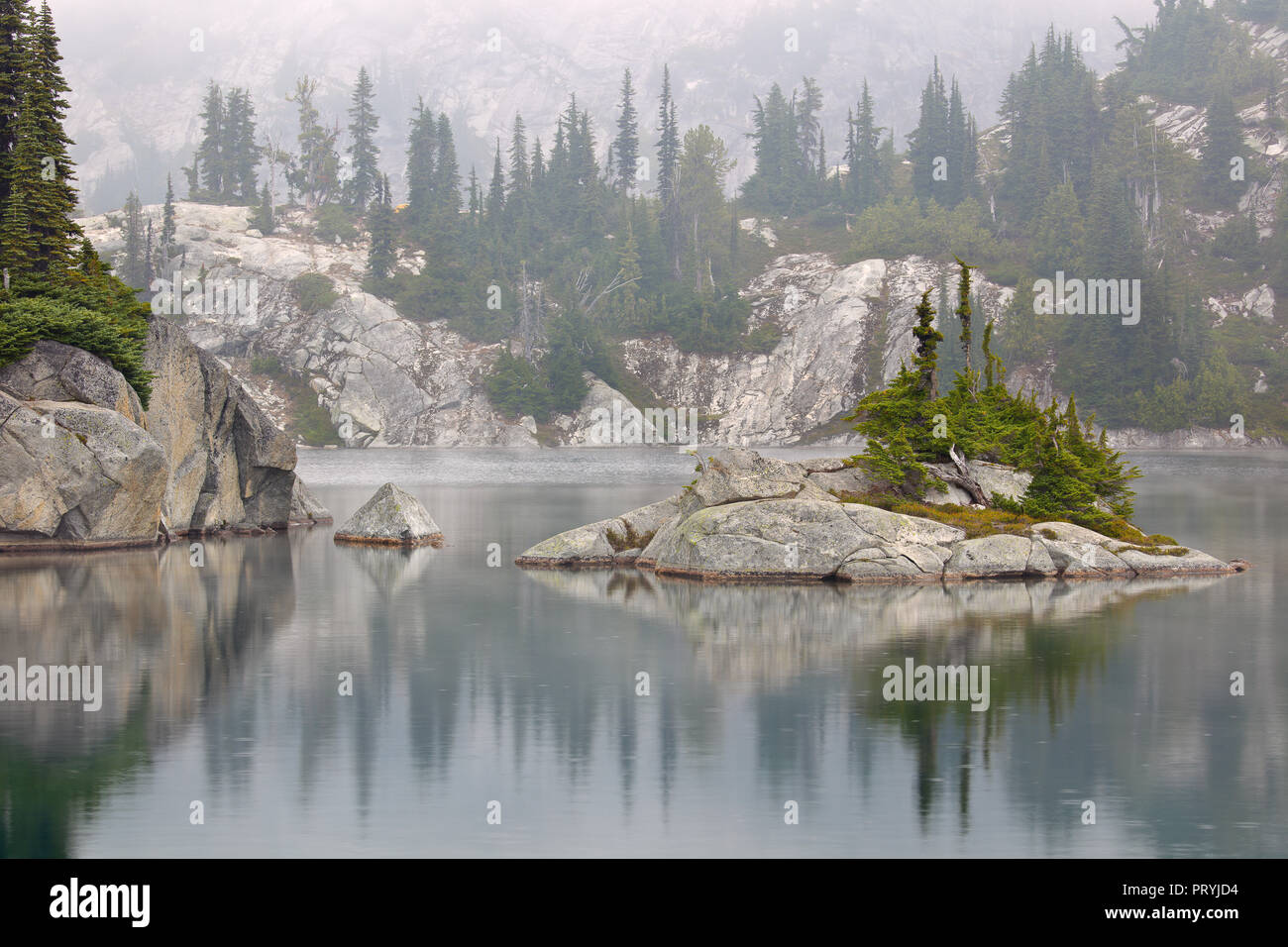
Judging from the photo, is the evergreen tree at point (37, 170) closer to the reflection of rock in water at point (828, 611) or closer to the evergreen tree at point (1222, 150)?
the reflection of rock in water at point (828, 611)

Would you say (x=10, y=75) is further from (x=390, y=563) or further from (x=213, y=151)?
(x=213, y=151)

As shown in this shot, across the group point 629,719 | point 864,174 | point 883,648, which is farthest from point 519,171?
point 629,719

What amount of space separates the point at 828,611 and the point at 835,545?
496cm

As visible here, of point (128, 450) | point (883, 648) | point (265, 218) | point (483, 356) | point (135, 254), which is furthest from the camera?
point (265, 218)

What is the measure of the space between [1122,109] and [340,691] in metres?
181

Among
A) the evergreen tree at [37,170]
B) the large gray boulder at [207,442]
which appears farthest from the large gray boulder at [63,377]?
the evergreen tree at [37,170]

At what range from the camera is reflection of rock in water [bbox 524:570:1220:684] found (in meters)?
26.0

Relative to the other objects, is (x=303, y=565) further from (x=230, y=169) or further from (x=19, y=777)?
(x=230, y=169)

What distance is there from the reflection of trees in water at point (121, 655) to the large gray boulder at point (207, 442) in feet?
13.0

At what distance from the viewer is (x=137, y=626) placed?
28.8 m

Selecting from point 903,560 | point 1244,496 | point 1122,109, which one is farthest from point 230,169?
point 903,560

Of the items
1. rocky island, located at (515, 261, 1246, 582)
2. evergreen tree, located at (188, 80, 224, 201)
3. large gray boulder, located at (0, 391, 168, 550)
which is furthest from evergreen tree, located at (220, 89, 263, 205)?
rocky island, located at (515, 261, 1246, 582)

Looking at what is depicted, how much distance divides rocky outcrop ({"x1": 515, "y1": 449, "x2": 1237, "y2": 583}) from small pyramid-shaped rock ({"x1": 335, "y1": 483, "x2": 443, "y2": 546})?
12013mm

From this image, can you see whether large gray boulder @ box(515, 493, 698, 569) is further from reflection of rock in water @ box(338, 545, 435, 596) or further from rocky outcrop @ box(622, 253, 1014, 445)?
rocky outcrop @ box(622, 253, 1014, 445)
